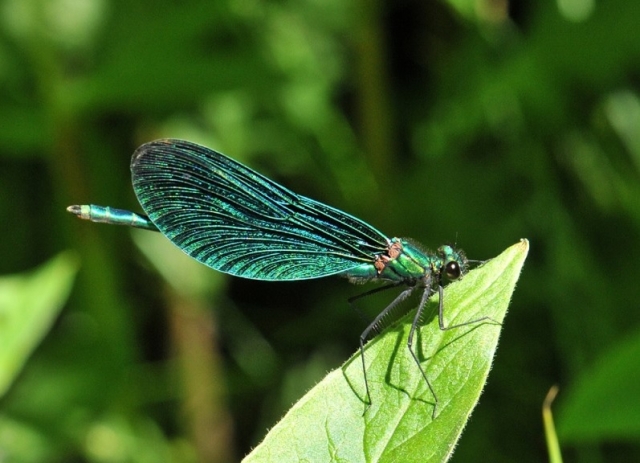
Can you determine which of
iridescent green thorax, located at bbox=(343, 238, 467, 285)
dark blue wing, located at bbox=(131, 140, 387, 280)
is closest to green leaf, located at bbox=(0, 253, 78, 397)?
dark blue wing, located at bbox=(131, 140, 387, 280)

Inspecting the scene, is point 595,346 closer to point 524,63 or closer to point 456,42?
point 524,63

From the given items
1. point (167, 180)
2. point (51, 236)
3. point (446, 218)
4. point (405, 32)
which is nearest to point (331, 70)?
point (405, 32)

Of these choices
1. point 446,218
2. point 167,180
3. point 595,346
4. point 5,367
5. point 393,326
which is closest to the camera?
point 393,326

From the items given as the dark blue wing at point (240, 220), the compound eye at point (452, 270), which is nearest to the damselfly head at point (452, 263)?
the compound eye at point (452, 270)

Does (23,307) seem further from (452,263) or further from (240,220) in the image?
(452,263)

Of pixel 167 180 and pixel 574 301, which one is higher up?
pixel 167 180

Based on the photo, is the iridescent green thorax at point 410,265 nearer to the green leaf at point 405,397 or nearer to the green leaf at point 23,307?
the green leaf at point 405,397

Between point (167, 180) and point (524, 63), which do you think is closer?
point (167, 180)
